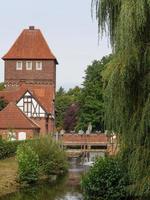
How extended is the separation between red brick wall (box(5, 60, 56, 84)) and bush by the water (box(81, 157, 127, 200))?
51.4 metres

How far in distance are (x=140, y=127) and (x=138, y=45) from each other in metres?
2.06

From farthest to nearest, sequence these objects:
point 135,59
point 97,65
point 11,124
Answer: point 97,65, point 11,124, point 135,59

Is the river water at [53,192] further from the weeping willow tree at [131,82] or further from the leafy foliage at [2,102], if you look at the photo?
the leafy foliage at [2,102]

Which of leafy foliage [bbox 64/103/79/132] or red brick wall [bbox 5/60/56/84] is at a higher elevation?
red brick wall [bbox 5/60/56/84]

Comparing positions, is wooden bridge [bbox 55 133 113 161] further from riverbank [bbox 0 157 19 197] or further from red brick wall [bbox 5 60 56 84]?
riverbank [bbox 0 157 19 197]

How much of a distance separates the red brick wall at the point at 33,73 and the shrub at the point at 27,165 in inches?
1524

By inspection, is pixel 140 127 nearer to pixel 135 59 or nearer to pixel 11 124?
pixel 135 59

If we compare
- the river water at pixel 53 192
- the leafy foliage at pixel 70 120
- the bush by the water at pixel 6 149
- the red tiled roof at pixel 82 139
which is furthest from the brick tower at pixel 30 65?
the river water at pixel 53 192

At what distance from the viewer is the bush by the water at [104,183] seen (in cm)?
2256

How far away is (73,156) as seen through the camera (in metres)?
63.8

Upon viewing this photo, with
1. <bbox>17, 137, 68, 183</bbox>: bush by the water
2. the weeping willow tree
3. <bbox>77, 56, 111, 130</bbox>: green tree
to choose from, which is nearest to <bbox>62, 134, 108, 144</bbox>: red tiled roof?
<bbox>77, 56, 111, 130</bbox>: green tree

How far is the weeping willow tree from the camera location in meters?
14.8

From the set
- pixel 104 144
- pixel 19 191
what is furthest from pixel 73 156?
pixel 19 191

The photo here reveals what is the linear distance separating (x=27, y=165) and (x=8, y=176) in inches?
49.3
